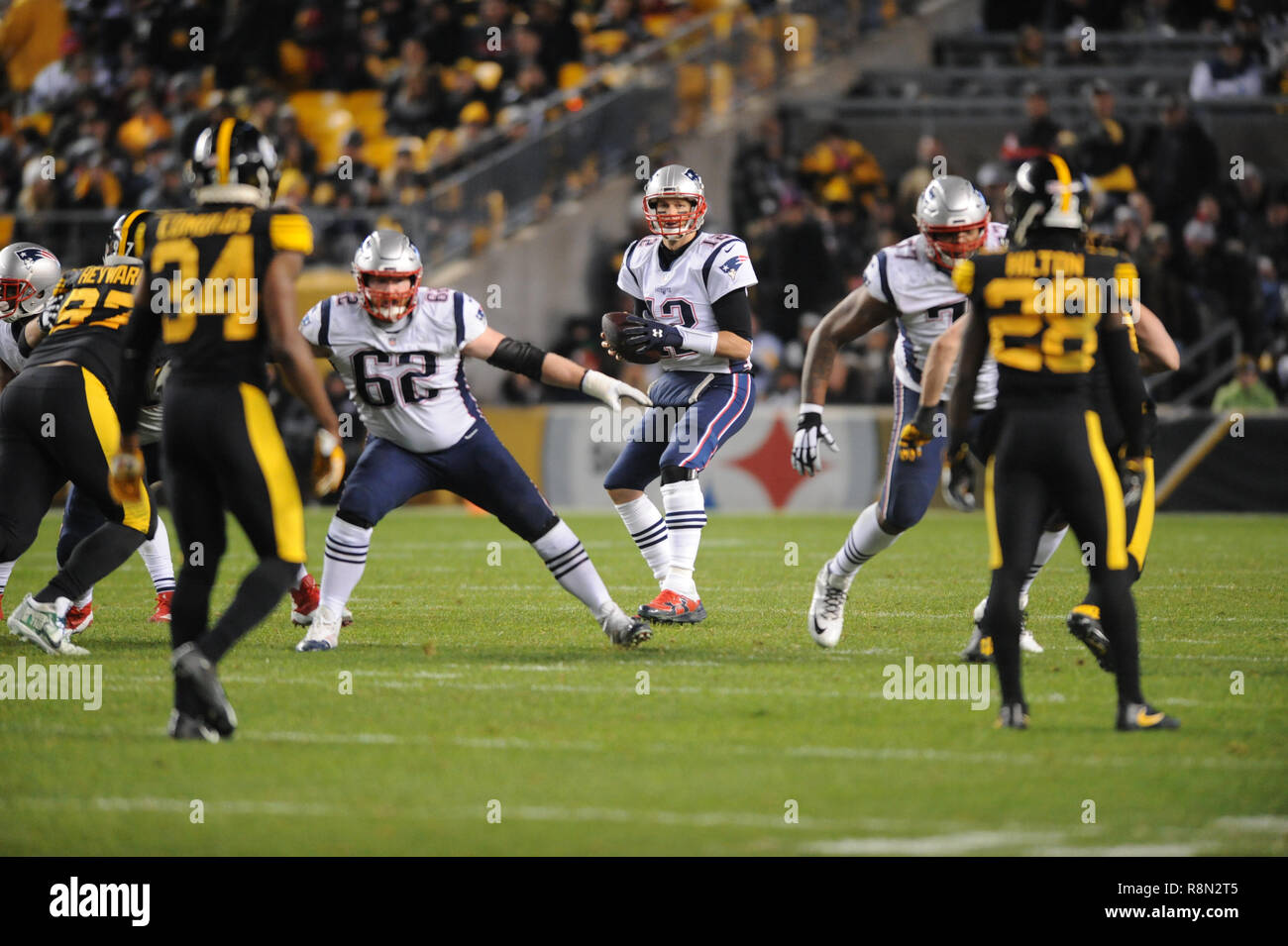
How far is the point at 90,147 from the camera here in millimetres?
21438

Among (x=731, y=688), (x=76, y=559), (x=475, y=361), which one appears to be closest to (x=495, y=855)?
(x=731, y=688)

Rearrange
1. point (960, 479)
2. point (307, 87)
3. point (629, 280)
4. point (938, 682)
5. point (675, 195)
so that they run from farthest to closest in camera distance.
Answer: point (307, 87) → point (629, 280) → point (675, 195) → point (938, 682) → point (960, 479)

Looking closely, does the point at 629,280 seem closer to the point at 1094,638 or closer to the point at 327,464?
the point at 1094,638

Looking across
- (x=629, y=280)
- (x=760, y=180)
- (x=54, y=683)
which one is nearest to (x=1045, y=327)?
(x=629, y=280)

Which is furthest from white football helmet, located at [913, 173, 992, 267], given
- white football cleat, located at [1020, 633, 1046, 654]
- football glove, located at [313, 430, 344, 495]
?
football glove, located at [313, 430, 344, 495]

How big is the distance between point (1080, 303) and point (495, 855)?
261 centimetres

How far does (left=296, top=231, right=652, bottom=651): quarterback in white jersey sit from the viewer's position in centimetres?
734

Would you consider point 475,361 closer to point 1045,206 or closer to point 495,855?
point 1045,206

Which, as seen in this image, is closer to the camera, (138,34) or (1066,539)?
(1066,539)

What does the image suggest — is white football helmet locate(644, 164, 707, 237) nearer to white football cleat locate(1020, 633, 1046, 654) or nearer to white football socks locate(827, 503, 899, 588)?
white football socks locate(827, 503, 899, 588)

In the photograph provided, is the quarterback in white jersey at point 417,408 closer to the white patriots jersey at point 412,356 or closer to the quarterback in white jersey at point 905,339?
the white patriots jersey at point 412,356

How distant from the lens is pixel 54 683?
22.7 feet
